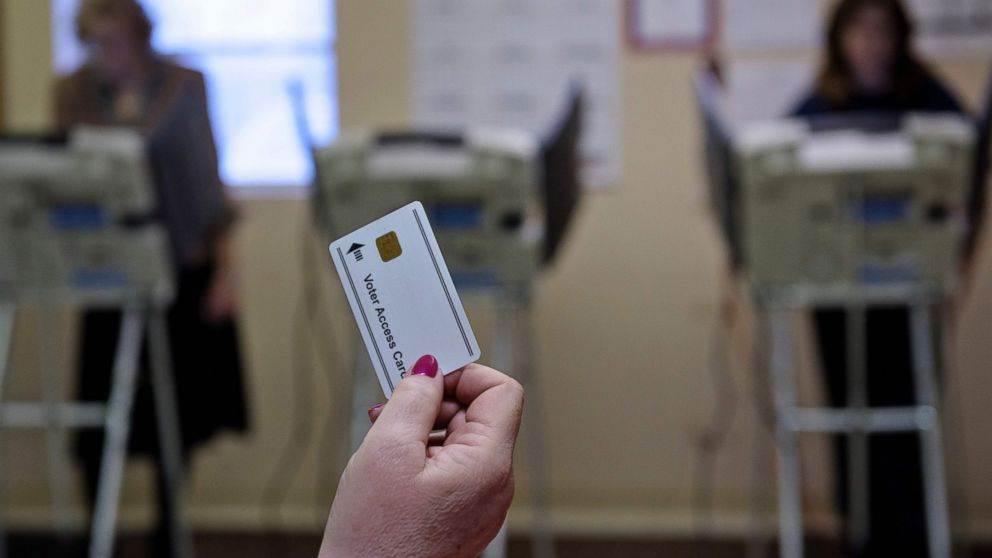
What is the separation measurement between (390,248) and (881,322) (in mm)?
2315

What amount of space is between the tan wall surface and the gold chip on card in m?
2.89

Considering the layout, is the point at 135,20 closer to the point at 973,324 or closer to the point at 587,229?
the point at 587,229

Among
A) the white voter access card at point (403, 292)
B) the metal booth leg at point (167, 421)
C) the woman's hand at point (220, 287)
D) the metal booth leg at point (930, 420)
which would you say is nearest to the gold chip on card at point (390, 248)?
the white voter access card at point (403, 292)

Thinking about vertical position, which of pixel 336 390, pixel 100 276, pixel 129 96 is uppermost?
pixel 129 96

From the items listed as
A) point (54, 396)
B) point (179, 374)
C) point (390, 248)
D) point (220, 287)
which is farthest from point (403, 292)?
point (54, 396)

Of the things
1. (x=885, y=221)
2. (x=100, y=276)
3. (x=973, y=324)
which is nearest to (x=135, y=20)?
(x=100, y=276)

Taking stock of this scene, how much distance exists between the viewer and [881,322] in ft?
8.96

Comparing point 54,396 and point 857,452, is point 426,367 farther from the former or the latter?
point 54,396

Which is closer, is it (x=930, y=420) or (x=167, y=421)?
(x=930, y=420)

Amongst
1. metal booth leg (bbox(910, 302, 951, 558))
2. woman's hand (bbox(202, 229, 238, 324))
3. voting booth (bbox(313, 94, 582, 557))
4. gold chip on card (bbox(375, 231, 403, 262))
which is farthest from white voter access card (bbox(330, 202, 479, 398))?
woman's hand (bbox(202, 229, 238, 324))

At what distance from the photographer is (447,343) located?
602mm

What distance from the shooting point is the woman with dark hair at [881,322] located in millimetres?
2729

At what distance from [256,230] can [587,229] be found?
95cm

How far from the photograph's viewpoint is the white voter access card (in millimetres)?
595
